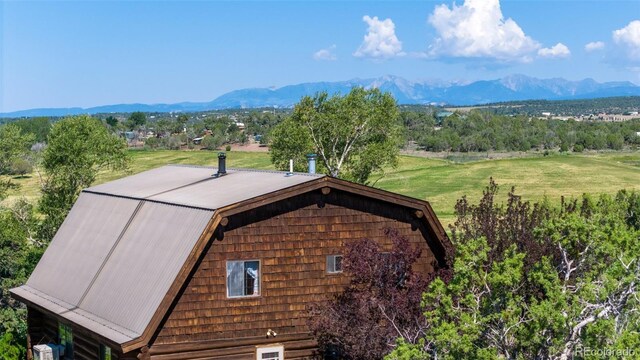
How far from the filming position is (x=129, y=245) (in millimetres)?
22500

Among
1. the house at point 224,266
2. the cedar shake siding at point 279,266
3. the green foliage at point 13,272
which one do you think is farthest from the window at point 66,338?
the cedar shake siding at point 279,266

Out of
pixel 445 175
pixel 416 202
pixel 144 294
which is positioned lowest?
pixel 445 175

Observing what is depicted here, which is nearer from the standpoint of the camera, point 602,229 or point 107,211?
point 602,229

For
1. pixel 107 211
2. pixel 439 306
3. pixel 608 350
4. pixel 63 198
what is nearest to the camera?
pixel 608 350

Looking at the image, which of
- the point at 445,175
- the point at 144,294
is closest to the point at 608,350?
the point at 144,294

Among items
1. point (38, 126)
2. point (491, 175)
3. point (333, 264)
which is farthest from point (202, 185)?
point (38, 126)

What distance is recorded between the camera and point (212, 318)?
20.6m

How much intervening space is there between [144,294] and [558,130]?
137 metres

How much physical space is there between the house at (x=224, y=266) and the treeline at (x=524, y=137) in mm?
109810

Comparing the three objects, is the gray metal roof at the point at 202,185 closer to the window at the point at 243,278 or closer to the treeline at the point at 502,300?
the window at the point at 243,278

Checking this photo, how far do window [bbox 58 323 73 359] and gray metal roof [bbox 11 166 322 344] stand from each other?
0.80 metres

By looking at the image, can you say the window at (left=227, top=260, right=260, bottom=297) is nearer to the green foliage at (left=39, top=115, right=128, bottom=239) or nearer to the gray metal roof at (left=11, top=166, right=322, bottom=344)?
the gray metal roof at (left=11, top=166, right=322, bottom=344)

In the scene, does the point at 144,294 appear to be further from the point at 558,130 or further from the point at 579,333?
the point at 558,130

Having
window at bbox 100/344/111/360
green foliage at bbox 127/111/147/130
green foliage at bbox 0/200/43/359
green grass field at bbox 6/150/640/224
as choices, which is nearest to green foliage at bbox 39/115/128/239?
green foliage at bbox 0/200/43/359
